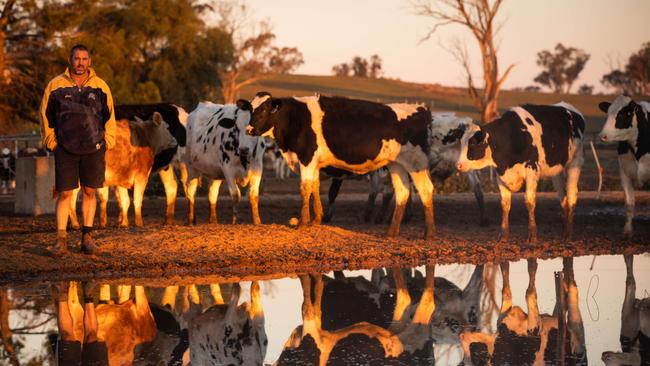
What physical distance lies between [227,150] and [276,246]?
12.3ft

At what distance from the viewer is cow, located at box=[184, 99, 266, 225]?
1844 cm

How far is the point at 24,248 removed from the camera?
14766mm

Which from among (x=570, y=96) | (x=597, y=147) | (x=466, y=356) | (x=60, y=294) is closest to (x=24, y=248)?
(x=60, y=294)

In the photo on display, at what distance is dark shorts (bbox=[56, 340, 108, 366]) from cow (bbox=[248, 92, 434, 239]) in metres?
8.61

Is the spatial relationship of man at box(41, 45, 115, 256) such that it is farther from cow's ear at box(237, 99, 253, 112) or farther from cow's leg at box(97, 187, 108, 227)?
cow's leg at box(97, 187, 108, 227)

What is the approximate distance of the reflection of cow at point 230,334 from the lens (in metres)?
8.34

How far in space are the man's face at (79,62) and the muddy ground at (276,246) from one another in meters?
2.38

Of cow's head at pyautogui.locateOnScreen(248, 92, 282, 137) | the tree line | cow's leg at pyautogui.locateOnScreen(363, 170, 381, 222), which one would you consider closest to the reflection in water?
cow's head at pyautogui.locateOnScreen(248, 92, 282, 137)

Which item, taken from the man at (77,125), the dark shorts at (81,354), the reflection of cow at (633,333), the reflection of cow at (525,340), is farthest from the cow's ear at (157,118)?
the dark shorts at (81,354)

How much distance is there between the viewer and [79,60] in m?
13.0

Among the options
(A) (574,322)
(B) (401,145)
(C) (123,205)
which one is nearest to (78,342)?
(A) (574,322)

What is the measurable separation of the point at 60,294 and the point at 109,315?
144cm

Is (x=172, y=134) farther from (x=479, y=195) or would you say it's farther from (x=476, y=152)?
(x=479, y=195)

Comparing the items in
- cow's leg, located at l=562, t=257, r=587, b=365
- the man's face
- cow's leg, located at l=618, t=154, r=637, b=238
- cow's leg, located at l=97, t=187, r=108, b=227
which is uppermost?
the man's face
